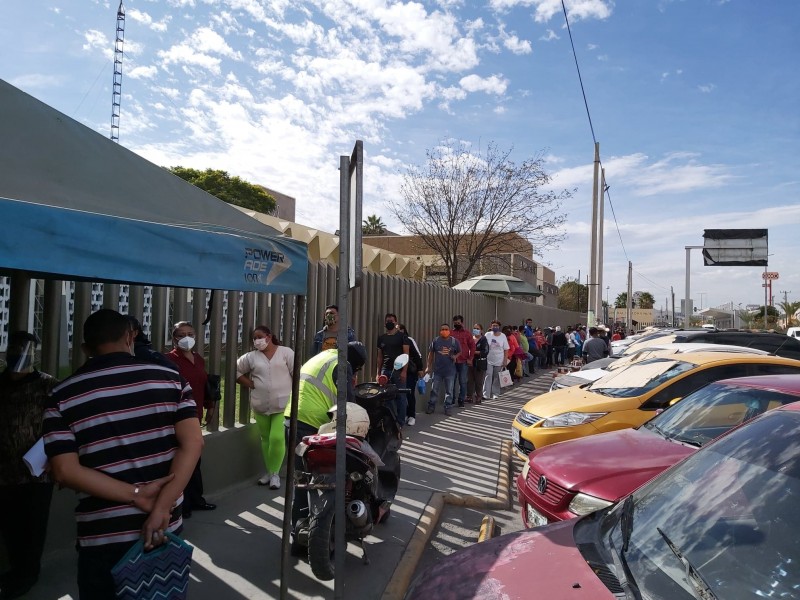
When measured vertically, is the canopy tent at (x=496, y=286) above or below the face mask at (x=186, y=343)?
above

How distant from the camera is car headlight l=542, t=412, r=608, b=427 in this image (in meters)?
6.43

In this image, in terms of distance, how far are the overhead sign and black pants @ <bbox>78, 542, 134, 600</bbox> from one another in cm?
2450

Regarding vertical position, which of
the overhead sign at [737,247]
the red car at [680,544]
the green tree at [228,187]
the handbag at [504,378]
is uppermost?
the green tree at [228,187]

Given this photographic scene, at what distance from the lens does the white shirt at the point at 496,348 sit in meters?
13.4

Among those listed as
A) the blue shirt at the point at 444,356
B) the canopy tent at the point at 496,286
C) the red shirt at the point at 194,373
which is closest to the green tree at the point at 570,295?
the canopy tent at the point at 496,286

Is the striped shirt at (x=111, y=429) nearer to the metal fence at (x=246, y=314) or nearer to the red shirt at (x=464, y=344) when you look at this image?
the metal fence at (x=246, y=314)

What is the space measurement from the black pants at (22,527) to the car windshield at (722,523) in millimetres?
3331

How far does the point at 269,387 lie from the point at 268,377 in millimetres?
104

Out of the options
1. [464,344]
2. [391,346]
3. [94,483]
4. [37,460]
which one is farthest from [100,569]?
[464,344]

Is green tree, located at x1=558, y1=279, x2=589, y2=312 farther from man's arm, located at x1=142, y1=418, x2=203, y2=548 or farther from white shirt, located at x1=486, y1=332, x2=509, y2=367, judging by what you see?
man's arm, located at x1=142, y1=418, x2=203, y2=548

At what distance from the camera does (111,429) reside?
8.21 feet

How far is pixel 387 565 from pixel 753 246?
77.4 feet

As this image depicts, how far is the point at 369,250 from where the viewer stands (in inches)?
792

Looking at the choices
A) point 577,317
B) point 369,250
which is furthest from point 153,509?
point 577,317
